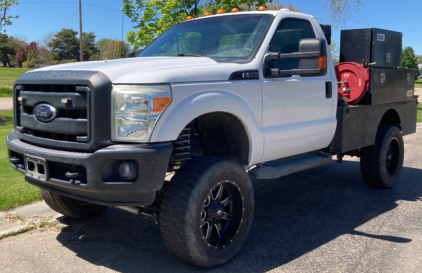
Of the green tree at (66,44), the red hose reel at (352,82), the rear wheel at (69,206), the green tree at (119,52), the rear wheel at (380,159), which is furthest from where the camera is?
the green tree at (66,44)

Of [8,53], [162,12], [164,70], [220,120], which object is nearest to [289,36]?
[220,120]

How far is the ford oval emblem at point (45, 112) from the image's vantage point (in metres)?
3.62

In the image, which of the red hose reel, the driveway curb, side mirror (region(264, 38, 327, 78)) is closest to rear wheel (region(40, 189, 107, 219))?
the driveway curb

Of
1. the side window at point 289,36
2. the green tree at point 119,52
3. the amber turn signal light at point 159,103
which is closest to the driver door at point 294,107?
the side window at point 289,36

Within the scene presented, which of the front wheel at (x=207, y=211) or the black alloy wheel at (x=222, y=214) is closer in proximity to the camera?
the front wheel at (x=207, y=211)

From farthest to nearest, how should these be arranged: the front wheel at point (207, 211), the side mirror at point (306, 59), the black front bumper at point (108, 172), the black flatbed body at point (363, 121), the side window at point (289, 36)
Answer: the black flatbed body at point (363, 121) < the side window at point (289, 36) < the side mirror at point (306, 59) < the front wheel at point (207, 211) < the black front bumper at point (108, 172)

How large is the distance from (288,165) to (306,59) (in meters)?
1.21

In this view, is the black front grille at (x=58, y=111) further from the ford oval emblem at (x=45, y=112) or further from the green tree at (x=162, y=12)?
the green tree at (x=162, y=12)

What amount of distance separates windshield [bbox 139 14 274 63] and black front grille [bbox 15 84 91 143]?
1.44 meters

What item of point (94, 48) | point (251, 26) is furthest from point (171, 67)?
point (94, 48)

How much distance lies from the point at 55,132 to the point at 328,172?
5.28 metres

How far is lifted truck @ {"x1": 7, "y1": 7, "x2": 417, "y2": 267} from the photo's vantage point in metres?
3.35

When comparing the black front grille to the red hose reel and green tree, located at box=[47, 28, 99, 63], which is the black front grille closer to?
the red hose reel

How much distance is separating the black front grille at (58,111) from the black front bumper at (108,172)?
0.16m
